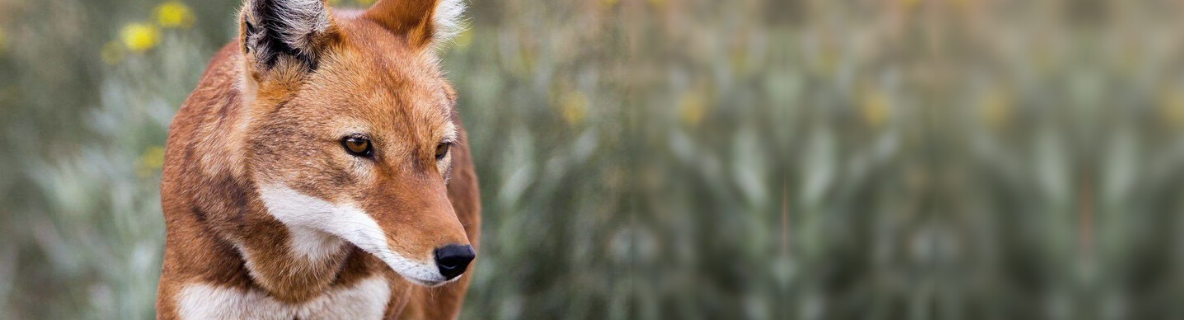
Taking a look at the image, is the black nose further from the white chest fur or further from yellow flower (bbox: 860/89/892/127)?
yellow flower (bbox: 860/89/892/127)

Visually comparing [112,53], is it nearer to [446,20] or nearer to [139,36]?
[139,36]

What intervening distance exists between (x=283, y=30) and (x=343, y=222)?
45cm

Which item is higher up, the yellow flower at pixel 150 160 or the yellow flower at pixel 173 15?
the yellow flower at pixel 173 15

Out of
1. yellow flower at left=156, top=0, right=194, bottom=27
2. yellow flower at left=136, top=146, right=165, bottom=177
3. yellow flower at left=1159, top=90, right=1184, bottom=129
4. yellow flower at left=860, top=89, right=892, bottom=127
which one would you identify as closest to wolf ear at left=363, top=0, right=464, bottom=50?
yellow flower at left=156, top=0, right=194, bottom=27

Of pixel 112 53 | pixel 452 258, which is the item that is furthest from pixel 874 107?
pixel 112 53

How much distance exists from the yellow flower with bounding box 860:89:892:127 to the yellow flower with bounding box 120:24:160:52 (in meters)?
2.14

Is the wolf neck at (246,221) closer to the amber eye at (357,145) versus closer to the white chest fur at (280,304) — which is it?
the white chest fur at (280,304)

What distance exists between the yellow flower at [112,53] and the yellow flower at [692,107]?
1.72m

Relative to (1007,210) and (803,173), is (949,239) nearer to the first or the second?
(1007,210)

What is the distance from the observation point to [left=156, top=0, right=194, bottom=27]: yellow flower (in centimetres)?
293

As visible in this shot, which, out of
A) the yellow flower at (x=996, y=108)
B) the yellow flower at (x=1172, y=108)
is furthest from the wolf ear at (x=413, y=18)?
the yellow flower at (x=1172, y=108)

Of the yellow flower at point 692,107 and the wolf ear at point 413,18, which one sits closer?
the wolf ear at point 413,18

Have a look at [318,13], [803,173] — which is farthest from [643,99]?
[318,13]

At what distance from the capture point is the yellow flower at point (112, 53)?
288 centimetres
